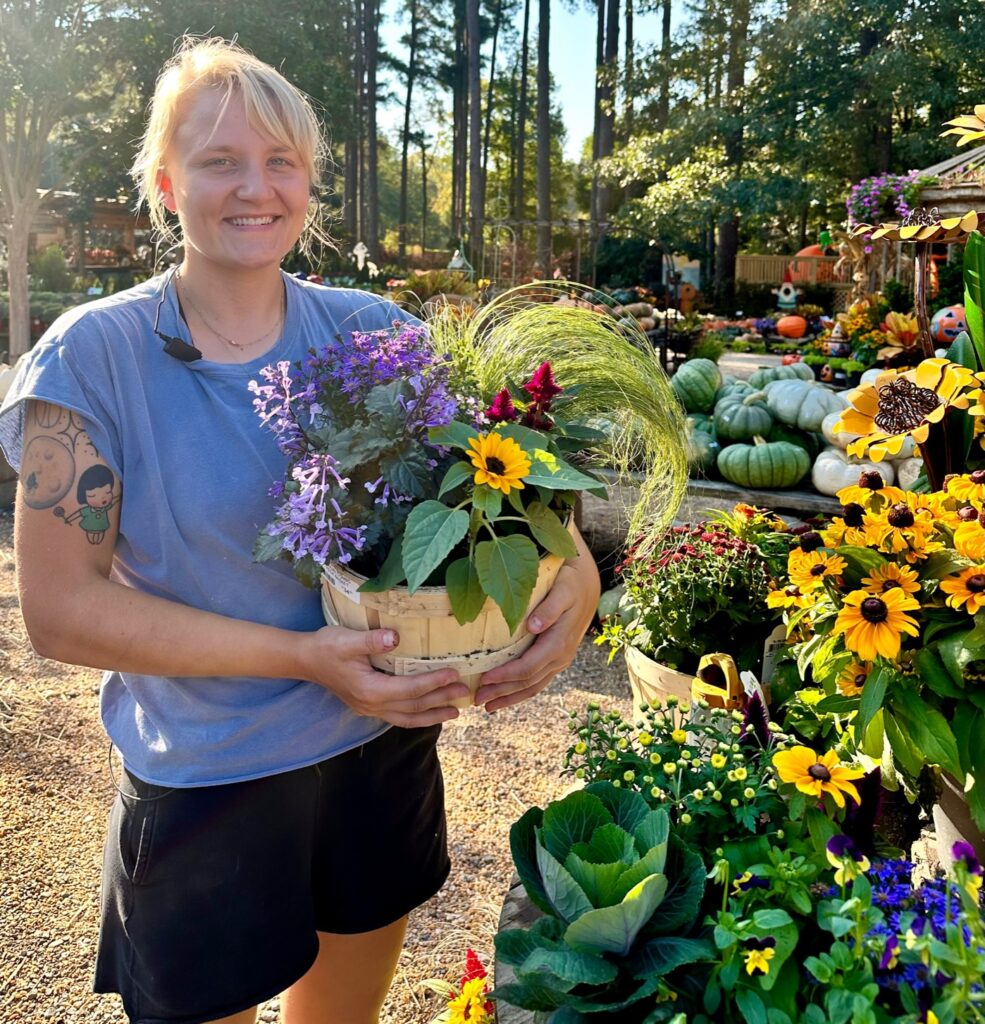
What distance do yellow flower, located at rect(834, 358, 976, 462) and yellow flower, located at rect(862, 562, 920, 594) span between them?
6.8 inches

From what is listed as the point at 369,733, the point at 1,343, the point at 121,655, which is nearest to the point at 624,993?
the point at 369,733

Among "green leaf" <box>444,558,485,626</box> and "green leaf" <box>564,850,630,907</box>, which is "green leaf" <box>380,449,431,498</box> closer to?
"green leaf" <box>444,558,485,626</box>

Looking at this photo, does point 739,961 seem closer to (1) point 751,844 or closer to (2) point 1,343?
(1) point 751,844

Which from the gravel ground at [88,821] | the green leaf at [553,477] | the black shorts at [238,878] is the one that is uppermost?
the green leaf at [553,477]

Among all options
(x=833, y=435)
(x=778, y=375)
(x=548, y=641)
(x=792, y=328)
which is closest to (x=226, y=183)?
(x=548, y=641)

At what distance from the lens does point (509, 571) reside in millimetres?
1018

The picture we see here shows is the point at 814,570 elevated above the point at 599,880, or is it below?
above

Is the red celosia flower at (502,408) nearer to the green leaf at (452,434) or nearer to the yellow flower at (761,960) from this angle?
the green leaf at (452,434)

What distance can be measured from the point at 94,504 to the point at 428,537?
1.53ft

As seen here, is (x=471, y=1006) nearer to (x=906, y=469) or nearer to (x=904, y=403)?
(x=904, y=403)

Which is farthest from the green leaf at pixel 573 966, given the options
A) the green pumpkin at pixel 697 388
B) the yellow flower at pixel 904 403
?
the green pumpkin at pixel 697 388

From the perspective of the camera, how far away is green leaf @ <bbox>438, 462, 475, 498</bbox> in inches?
39.8

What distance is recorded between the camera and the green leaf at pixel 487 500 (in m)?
1.02

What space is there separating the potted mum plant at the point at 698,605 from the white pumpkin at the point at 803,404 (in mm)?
1584
